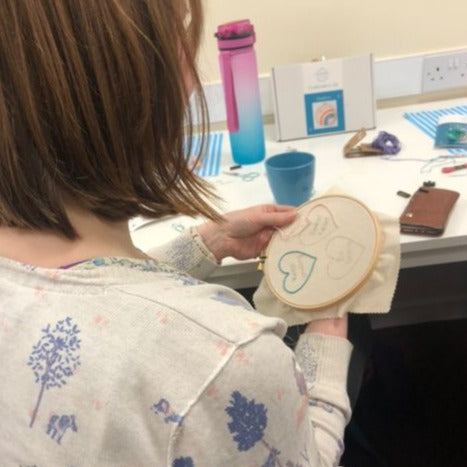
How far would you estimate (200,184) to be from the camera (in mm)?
658

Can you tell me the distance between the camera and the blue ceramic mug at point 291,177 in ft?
3.15

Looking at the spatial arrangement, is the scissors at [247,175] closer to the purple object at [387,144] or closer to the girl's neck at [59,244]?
the purple object at [387,144]

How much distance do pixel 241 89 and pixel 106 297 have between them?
83 centimetres

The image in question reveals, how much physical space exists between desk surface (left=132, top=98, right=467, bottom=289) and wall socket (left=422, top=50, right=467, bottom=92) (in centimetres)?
16

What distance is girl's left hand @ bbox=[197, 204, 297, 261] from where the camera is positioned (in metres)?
0.90

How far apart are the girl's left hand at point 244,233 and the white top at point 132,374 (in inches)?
15.2

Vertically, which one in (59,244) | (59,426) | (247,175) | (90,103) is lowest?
(247,175)

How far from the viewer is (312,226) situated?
0.86 metres

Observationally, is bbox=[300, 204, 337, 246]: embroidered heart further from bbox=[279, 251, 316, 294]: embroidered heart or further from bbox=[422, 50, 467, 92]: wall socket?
bbox=[422, 50, 467, 92]: wall socket

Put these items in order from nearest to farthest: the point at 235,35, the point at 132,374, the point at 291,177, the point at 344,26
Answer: the point at 132,374 < the point at 291,177 < the point at 235,35 < the point at 344,26

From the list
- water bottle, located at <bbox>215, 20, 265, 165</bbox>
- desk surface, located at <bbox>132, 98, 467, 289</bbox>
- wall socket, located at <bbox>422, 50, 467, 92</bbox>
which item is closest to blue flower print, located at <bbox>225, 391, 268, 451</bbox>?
desk surface, located at <bbox>132, 98, 467, 289</bbox>

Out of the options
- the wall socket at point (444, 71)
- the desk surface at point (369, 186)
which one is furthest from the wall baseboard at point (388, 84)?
the desk surface at point (369, 186)

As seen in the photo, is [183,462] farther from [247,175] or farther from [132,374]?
[247,175]

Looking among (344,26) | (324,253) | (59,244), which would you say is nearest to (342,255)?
(324,253)
